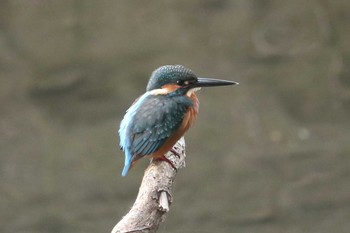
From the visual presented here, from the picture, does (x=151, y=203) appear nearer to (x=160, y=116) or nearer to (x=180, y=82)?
(x=160, y=116)

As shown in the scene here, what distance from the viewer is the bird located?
283 centimetres

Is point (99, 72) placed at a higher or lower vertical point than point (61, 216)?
higher

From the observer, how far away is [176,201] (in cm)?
553

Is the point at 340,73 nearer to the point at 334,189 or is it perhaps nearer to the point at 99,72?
the point at 334,189

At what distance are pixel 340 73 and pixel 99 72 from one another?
155 centimetres

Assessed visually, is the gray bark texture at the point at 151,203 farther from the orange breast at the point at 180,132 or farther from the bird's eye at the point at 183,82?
the bird's eye at the point at 183,82

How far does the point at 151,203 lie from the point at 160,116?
0.52 meters

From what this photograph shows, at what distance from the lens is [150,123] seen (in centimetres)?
288

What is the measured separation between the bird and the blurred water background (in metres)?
2.42

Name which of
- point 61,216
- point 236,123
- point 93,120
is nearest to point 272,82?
point 236,123

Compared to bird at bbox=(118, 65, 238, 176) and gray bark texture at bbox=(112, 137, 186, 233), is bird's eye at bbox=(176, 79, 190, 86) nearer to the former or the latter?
bird at bbox=(118, 65, 238, 176)

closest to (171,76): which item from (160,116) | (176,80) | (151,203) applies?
(176,80)

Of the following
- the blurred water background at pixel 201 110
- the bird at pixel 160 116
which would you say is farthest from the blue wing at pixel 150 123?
the blurred water background at pixel 201 110

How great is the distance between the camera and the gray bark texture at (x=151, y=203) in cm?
232
